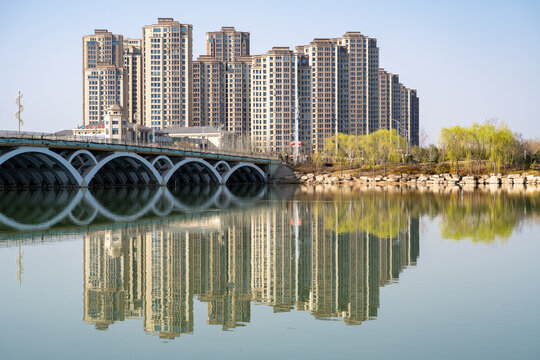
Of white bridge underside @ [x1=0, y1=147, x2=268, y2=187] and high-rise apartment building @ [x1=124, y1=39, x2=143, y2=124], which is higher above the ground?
high-rise apartment building @ [x1=124, y1=39, x2=143, y2=124]

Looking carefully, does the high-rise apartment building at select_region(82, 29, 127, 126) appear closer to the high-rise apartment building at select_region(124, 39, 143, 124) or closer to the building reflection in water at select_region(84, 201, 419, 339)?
the high-rise apartment building at select_region(124, 39, 143, 124)

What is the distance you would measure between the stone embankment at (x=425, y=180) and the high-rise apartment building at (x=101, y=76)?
3237 inches

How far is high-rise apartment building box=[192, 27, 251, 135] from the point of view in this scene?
513ft

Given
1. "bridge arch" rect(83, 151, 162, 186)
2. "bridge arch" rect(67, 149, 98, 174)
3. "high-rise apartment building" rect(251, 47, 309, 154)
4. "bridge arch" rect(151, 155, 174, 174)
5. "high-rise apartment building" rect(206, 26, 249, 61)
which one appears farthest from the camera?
"high-rise apartment building" rect(206, 26, 249, 61)

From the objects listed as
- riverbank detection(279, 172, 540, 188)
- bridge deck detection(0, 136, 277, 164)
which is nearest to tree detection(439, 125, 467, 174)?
riverbank detection(279, 172, 540, 188)

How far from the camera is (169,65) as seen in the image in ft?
488

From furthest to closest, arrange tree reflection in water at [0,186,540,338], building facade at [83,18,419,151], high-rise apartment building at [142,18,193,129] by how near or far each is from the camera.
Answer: building facade at [83,18,419,151]
high-rise apartment building at [142,18,193,129]
tree reflection in water at [0,186,540,338]

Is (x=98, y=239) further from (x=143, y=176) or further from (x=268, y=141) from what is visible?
(x=268, y=141)

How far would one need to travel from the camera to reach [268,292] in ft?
39.9

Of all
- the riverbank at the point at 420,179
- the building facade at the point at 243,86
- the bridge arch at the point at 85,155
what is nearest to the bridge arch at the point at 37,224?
the bridge arch at the point at 85,155

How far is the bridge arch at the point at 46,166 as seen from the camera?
45897 millimetres

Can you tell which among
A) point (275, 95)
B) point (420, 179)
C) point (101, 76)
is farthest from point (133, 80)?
Answer: point (420, 179)

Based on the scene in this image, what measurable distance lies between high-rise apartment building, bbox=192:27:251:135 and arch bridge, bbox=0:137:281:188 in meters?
77.4

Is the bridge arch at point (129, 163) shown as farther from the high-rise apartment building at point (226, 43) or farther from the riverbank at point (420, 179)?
the high-rise apartment building at point (226, 43)
